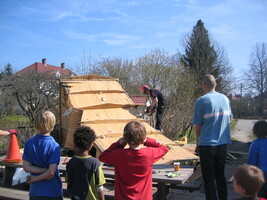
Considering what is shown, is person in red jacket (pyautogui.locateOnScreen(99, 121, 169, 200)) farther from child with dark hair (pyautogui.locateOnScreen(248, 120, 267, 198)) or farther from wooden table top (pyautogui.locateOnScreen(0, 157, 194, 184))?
child with dark hair (pyautogui.locateOnScreen(248, 120, 267, 198))

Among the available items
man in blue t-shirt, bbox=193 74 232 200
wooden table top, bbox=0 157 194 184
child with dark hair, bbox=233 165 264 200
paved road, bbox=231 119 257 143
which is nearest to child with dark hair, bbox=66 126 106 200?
wooden table top, bbox=0 157 194 184

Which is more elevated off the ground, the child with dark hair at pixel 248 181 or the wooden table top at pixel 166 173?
the child with dark hair at pixel 248 181

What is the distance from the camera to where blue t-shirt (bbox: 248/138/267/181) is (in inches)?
130

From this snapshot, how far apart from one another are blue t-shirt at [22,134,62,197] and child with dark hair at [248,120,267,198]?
2247 mm

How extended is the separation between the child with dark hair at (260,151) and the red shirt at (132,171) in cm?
131

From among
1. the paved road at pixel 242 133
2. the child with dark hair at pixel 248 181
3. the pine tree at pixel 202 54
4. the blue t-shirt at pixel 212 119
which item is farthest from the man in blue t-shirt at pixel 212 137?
the pine tree at pixel 202 54

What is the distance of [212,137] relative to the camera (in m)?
3.64

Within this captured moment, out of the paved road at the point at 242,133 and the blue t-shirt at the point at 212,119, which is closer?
the blue t-shirt at the point at 212,119

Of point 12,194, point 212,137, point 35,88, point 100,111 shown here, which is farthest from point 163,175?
point 35,88

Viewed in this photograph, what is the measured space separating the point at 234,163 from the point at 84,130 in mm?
6923

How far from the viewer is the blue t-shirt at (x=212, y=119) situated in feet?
12.0

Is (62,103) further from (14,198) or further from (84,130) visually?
(84,130)

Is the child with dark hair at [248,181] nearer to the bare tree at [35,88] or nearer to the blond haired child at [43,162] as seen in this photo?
the blond haired child at [43,162]

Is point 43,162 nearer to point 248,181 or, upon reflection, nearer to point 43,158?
point 43,158
